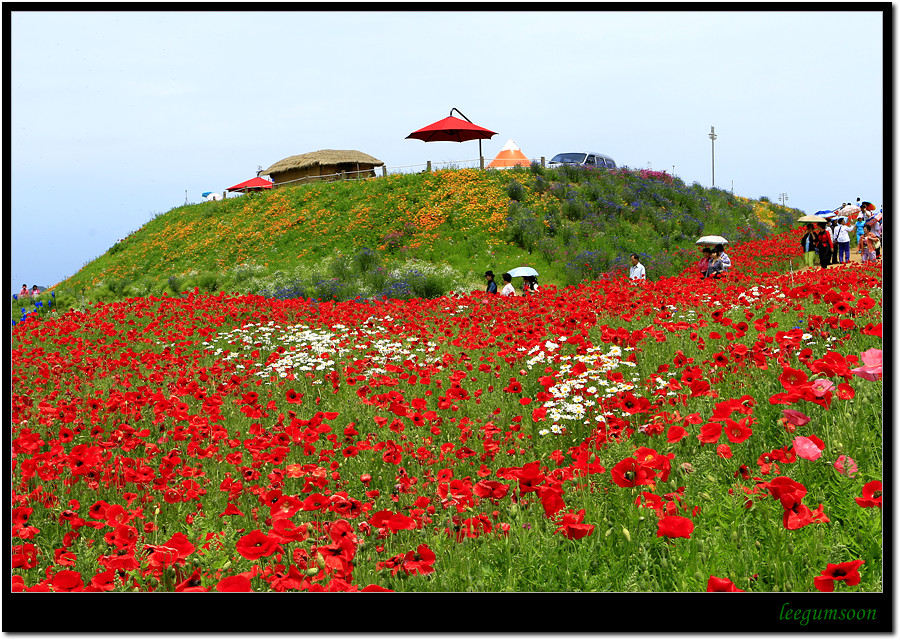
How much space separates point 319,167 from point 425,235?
16032 mm

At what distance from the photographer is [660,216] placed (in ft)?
78.0

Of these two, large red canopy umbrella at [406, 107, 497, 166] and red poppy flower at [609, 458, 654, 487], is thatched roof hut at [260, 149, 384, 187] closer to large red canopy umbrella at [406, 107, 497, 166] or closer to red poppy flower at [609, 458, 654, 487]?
large red canopy umbrella at [406, 107, 497, 166]

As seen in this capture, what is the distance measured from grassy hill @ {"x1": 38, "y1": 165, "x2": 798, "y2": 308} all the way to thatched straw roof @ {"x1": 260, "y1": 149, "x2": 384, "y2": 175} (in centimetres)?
542

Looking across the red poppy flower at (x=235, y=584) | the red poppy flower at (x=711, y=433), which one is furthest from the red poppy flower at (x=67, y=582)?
the red poppy flower at (x=711, y=433)

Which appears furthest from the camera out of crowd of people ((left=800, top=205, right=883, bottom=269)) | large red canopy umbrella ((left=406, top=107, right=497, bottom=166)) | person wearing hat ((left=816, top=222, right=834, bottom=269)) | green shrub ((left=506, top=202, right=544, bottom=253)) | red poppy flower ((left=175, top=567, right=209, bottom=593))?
large red canopy umbrella ((left=406, top=107, right=497, bottom=166))

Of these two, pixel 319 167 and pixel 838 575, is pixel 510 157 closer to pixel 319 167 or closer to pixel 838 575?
pixel 319 167

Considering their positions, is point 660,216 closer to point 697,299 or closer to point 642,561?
point 697,299

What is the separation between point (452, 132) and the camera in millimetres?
30016

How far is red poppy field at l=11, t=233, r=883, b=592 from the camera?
2.26 metres

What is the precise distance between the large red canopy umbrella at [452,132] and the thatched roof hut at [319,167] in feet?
17.5

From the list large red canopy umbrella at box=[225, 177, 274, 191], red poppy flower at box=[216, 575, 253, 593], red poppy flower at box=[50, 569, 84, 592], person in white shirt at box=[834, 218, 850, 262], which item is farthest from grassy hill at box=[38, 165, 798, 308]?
red poppy flower at box=[216, 575, 253, 593]

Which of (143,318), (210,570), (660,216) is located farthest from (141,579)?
(660,216)

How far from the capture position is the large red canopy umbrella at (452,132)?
28891 mm

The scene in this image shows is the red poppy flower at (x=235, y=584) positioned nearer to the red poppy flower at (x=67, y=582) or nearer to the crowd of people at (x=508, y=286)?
the red poppy flower at (x=67, y=582)
